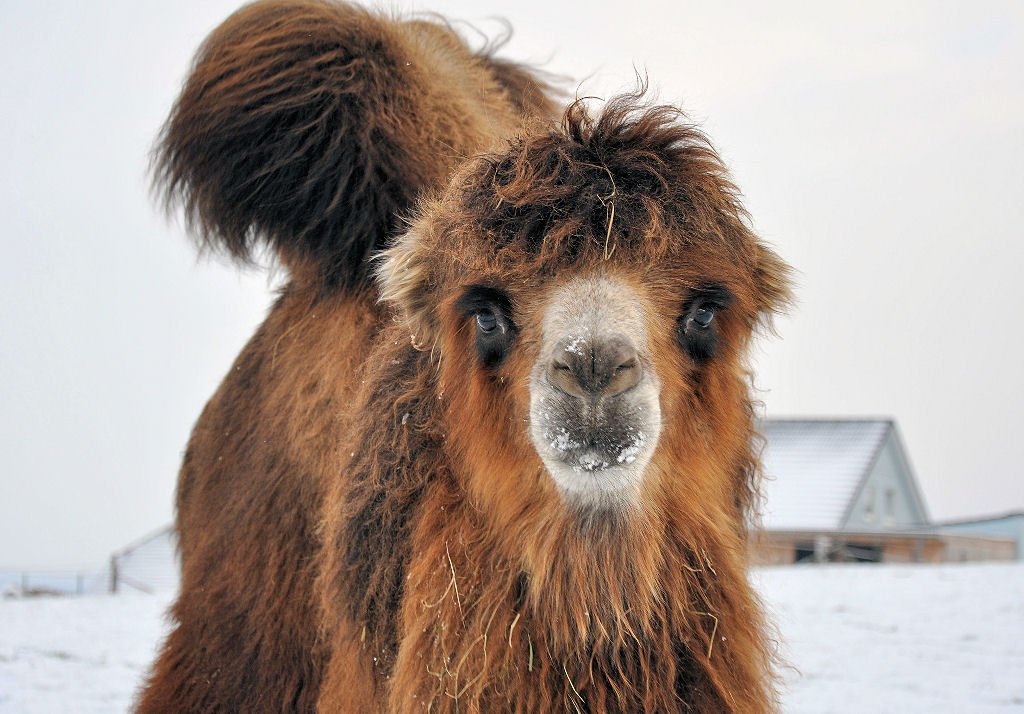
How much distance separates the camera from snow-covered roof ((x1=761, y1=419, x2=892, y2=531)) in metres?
26.2

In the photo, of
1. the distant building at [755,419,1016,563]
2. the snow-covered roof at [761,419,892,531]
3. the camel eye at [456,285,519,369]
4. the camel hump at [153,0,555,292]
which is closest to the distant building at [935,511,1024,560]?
the distant building at [755,419,1016,563]

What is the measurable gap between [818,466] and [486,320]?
27.3 m

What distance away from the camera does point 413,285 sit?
133 inches

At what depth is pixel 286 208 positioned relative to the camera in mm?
4340

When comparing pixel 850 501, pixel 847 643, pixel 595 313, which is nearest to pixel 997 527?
pixel 850 501

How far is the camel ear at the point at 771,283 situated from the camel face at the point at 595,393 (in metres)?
0.71

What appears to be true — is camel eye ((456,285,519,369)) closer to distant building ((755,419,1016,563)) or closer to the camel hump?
the camel hump

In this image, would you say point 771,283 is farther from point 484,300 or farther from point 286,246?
point 286,246

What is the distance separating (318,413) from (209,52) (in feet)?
5.97

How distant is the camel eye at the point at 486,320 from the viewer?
119 inches

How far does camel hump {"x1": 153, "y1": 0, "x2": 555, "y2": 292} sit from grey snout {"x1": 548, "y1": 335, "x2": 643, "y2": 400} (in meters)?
1.55

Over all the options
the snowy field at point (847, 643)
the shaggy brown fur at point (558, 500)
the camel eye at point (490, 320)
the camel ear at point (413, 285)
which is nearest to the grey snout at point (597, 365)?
the shaggy brown fur at point (558, 500)

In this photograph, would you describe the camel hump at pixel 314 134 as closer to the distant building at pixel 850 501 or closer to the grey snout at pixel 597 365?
the grey snout at pixel 597 365

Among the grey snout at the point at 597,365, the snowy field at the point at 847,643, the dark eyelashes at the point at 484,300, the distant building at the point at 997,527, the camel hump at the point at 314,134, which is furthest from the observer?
the distant building at the point at 997,527
